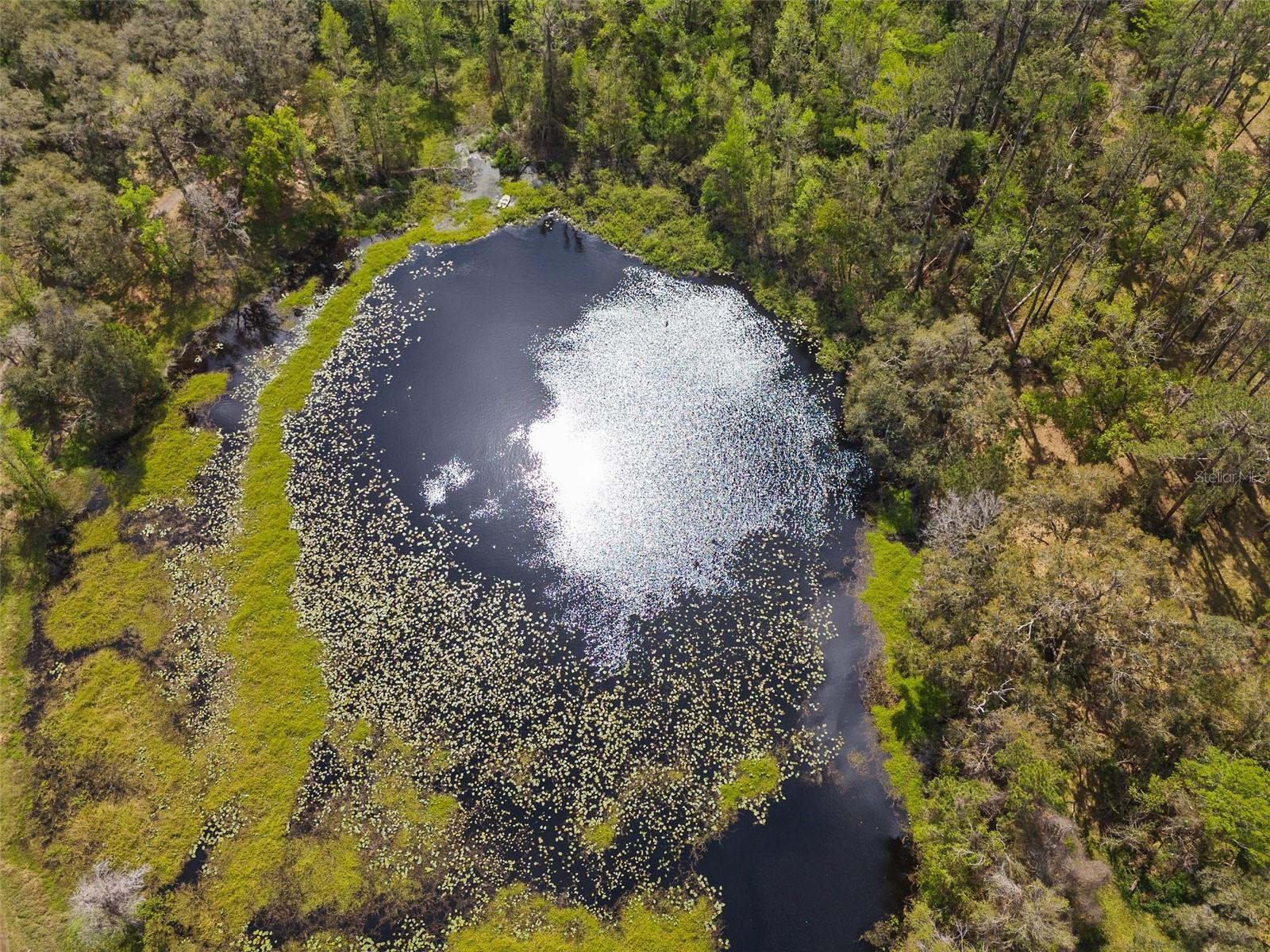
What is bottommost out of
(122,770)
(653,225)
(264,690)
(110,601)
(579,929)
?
(122,770)

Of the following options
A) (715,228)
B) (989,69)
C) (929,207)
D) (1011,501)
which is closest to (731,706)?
(1011,501)

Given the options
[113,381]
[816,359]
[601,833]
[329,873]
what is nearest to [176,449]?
[113,381]

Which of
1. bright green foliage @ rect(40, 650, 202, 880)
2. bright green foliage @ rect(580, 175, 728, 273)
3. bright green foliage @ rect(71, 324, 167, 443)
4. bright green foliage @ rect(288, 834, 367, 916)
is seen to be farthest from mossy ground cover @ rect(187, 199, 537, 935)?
bright green foliage @ rect(580, 175, 728, 273)

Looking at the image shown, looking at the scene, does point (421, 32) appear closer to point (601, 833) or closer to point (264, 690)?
point (264, 690)

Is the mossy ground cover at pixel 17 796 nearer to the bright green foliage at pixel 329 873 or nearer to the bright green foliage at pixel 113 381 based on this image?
the bright green foliage at pixel 113 381

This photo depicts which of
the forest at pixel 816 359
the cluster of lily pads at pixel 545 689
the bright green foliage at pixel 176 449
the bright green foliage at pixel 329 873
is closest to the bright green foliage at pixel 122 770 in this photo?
the forest at pixel 816 359
